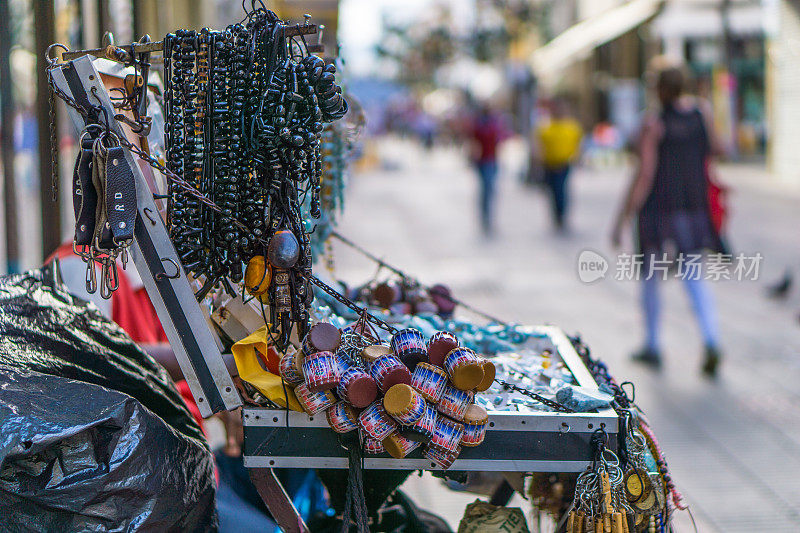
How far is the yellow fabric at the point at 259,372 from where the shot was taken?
192 centimetres

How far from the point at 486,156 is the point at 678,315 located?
5231 mm

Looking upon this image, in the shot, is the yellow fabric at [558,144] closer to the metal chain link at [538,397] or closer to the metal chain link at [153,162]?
the metal chain link at [538,397]

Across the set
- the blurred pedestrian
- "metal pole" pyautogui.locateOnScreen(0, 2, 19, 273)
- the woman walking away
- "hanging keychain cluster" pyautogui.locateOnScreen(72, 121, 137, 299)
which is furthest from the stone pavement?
"hanging keychain cluster" pyautogui.locateOnScreen(72, 121, 137, 299)

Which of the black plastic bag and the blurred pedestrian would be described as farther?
the blurred pedestrian

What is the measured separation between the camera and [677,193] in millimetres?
5340

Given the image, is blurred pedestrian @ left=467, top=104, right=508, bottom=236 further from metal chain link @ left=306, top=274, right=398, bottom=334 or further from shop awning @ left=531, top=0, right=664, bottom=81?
metal chain link @ left=306, top=274, right=398, bottom=334

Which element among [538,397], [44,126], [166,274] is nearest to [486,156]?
[44,126]

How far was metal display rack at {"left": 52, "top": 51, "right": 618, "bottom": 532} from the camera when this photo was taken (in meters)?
1.92

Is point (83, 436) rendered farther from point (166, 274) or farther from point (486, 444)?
point (486, 444)

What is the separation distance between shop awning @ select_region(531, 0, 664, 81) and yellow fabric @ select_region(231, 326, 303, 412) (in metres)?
16.3

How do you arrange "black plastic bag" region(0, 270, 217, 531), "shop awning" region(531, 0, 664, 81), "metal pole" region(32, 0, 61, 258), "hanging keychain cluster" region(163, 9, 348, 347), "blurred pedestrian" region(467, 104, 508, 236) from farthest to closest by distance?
"shop awning" region(531, 0, 664, 81)
"blurred pedestrian" region(467, 104, 508, 236)
"metal pole" region(32, 0, 61, 258)
"hanging keychain cluster" region(163, 9, 348, 347)
"black plastic bag" region(0, 270, 217, 531)

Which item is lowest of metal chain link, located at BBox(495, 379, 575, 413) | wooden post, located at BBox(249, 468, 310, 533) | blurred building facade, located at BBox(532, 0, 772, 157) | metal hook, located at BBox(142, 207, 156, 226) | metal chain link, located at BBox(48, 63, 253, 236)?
wooden post, located at BBox(249, 468, 310, 533)

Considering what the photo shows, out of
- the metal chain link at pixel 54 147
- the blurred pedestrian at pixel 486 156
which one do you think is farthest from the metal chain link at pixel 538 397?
the blurred pedestrian at pixel 486 156

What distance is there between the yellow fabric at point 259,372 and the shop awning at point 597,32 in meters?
16.3
